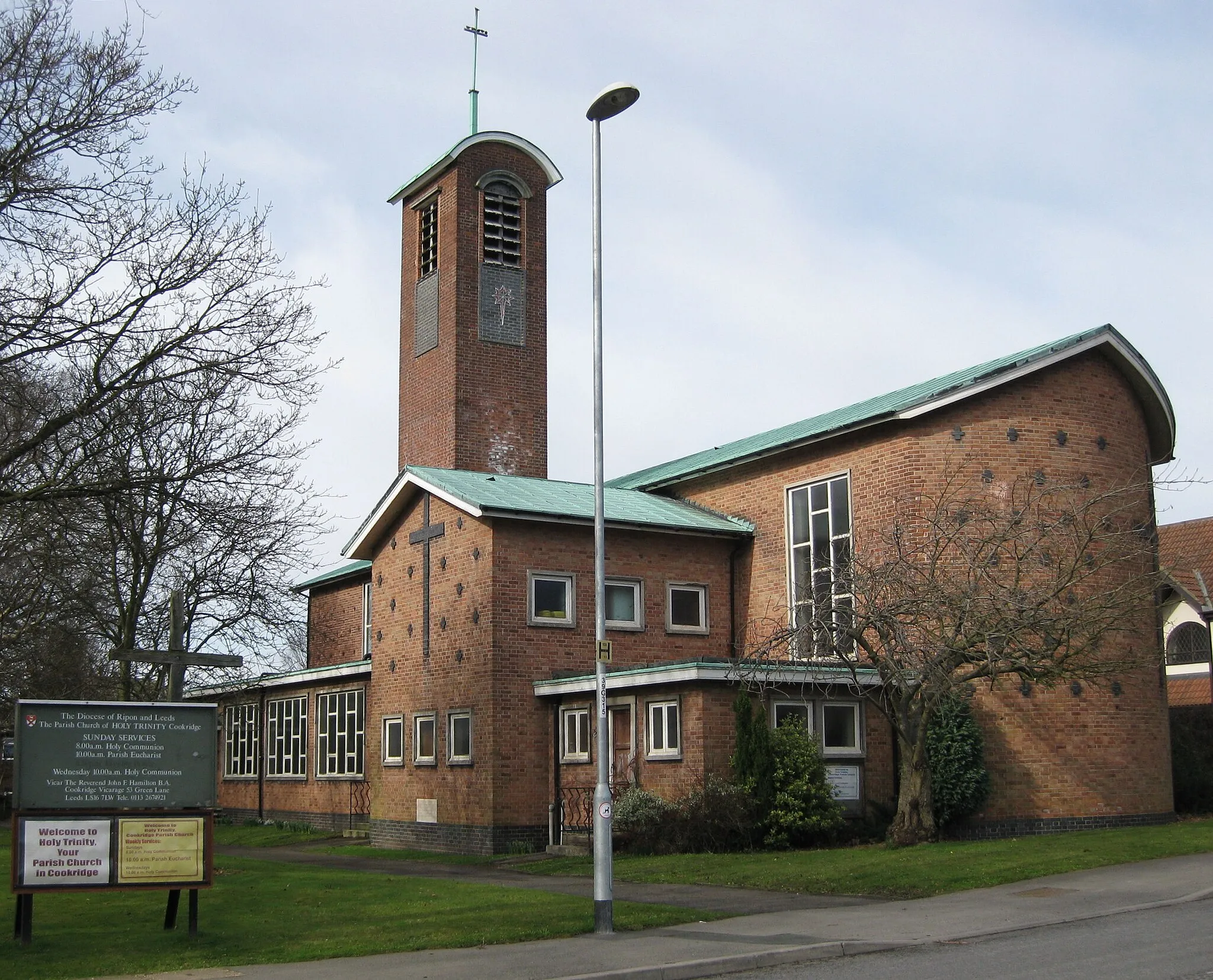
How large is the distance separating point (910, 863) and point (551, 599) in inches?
398

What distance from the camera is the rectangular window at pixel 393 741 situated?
28.8 metres

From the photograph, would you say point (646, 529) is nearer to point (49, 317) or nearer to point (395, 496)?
point (395, 496)

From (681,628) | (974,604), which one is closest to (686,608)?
(681,628)

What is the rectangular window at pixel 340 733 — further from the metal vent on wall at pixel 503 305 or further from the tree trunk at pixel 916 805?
the tree trunk at pixel 916 805

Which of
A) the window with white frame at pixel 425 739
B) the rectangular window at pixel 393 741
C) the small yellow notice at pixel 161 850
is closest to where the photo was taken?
the small yellow notice at pixel 161 850

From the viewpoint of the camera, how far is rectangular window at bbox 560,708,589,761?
24984 mm

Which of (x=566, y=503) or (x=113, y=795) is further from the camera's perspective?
(x=566, y=503)

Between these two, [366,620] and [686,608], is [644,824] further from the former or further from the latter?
[366,620]

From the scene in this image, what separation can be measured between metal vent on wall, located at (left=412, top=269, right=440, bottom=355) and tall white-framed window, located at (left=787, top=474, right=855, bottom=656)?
1433 cm

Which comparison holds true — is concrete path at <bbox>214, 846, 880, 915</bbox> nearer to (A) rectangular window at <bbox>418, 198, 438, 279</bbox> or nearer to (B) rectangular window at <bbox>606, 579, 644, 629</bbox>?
(B) rectangular window at <bbox>606, 579, 644, 629</bbox>

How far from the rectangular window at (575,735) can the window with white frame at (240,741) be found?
16.2 meters

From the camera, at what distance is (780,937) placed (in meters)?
13.1

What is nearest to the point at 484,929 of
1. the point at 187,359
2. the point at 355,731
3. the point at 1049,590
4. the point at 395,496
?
the point at 187,359

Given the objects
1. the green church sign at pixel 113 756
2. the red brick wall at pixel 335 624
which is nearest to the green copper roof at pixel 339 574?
the red brick wall at pixel 335 624
